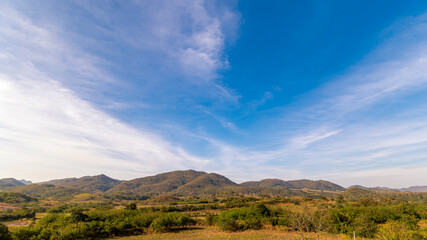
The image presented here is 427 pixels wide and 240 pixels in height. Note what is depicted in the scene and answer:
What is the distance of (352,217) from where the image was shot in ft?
109

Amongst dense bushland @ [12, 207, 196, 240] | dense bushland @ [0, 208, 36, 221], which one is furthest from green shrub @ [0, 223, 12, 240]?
dense bushland @ [0, 208, 36, 221]

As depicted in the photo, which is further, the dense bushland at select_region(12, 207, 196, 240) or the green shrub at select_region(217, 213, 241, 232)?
the green shrub at select_region(217, 213, 241, 232)

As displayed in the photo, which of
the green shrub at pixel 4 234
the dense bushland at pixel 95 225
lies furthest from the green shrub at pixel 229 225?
the green shrub at pixel 4 234

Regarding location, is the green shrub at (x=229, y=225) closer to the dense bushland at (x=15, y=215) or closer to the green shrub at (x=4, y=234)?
the green shrub at (x=4, y=234)

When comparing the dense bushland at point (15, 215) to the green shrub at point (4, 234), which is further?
the dense bushland at point (15, 215)

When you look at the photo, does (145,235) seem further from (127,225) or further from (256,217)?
(256,217)

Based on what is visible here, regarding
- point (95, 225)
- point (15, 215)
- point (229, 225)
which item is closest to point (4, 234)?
point (95, 225)

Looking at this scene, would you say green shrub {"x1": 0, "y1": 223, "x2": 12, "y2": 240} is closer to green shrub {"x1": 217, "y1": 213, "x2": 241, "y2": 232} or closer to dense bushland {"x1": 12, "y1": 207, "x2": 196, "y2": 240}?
dense bushland {"x1": 12, "y1": 207, "x2": 196, "y2": 240}

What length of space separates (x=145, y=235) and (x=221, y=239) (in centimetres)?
1343

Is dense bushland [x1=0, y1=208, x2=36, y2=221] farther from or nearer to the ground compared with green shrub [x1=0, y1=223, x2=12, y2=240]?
nearer to the ground

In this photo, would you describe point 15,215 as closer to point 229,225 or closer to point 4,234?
point 4,234

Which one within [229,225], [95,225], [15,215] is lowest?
[15,215]

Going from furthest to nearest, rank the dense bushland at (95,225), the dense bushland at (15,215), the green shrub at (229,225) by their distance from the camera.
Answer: the dense bushland at (15,215), the green shrub at (229,225), the dense bushland at (95,225)

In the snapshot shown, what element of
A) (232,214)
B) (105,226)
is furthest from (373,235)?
(105,226)
